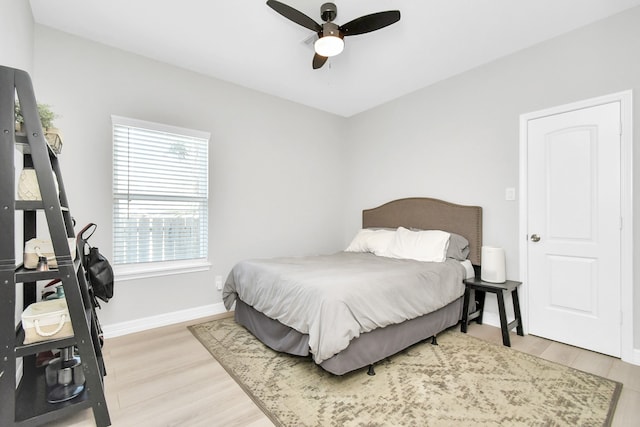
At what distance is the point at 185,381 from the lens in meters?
2.02

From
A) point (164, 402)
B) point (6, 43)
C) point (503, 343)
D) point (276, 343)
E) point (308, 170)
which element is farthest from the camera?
point (308, 170)

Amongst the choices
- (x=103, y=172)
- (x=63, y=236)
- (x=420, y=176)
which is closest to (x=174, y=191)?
(x=103, y=172)

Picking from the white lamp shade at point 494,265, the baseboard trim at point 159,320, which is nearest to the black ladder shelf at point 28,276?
the baseboard trim at point 159,320

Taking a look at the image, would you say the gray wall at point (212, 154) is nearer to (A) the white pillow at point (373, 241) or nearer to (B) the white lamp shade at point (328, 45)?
(A) the white pillow at point (373, 241)

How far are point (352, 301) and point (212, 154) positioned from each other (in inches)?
92.4

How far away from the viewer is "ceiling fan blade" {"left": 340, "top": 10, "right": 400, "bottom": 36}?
2004 mm

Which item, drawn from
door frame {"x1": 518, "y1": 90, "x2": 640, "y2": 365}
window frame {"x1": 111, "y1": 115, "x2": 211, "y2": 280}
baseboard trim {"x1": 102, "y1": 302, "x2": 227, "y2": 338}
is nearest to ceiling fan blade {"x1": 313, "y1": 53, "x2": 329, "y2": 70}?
window frame {"x1": 111, "y1": 115, "x2": 211, "y2": 280}

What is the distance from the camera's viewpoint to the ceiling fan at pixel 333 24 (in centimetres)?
200

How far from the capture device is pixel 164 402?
1.80 metres

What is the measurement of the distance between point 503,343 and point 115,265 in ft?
11.6

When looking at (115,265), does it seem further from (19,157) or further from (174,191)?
(19,157)

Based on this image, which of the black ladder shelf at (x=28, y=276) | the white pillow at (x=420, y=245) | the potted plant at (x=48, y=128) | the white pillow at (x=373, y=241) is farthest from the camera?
the white pillow at (x=373, y=241)

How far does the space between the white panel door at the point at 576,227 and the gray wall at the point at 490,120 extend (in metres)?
0.13

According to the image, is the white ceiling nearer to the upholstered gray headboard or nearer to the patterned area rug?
the upholstered gray headboard
